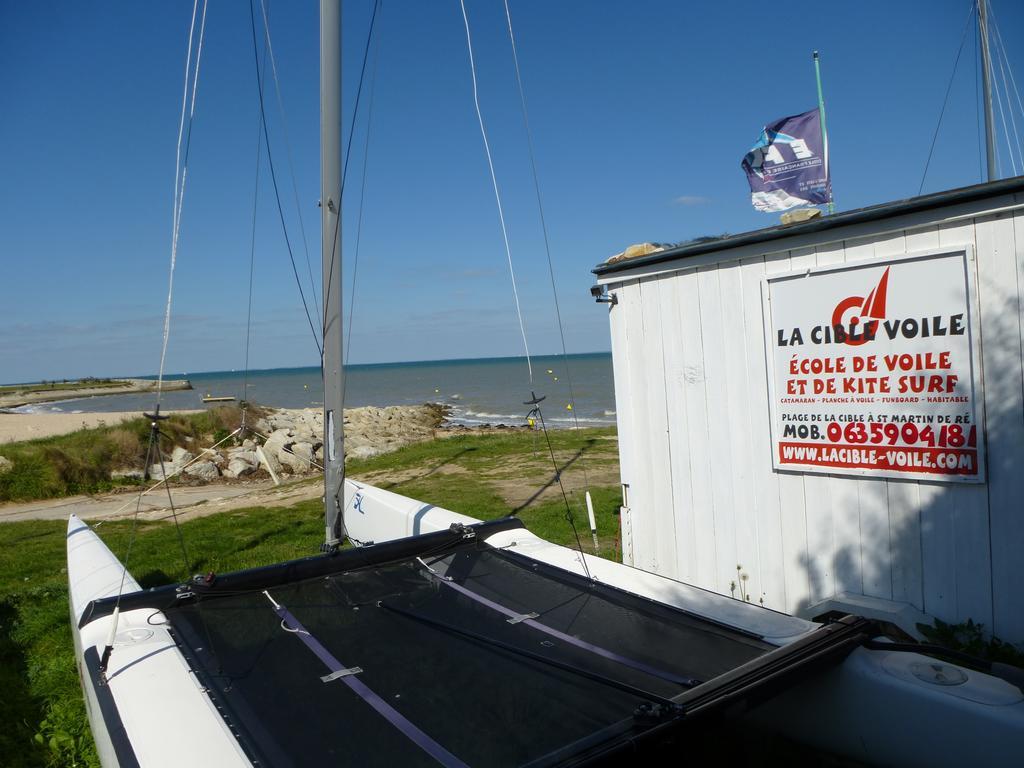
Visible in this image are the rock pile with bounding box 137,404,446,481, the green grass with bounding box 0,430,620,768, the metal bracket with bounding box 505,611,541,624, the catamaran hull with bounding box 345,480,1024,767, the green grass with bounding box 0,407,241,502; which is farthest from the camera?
the rock pile with bounding box 137,404,446,481

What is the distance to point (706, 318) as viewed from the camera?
5.54 m

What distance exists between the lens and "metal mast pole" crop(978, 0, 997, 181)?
42.1 ft

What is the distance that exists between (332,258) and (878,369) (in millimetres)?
4417

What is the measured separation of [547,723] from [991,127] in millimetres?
15104

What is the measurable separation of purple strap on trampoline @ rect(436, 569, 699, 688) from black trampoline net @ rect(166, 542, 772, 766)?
10 mm

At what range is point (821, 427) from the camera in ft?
16.1

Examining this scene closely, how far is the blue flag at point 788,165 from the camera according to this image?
301 inches

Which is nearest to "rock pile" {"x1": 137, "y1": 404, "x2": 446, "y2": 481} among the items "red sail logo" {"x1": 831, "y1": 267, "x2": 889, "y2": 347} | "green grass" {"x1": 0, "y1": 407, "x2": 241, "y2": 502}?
"green grass" {"x1": 0, "y1": 407, "x2": 241, "y2": 502}

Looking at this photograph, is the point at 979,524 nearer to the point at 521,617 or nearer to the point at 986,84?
the point at 521,617

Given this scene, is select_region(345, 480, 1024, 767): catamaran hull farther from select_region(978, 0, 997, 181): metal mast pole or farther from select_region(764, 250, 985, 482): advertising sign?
select_region(978, 0, 997, 181): metal mast pole

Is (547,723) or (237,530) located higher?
(547,723)

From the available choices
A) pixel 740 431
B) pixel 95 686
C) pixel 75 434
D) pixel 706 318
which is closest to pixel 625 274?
pixel 706 318

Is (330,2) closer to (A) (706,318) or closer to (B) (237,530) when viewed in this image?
(A) (706,318)

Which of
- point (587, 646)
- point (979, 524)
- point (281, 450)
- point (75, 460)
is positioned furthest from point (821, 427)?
point (75, 460)
